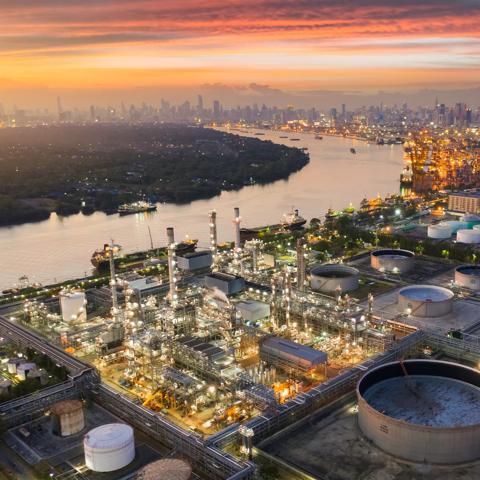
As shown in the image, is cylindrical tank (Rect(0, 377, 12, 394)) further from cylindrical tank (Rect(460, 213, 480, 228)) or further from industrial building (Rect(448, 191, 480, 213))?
industrial building (Rect(448, 191, 480, 213))

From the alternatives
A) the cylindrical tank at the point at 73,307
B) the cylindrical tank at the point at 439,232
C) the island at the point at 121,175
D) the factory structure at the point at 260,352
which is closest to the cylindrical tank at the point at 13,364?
the factory structure at the point at 260,352

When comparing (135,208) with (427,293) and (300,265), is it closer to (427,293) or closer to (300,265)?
(300,265)

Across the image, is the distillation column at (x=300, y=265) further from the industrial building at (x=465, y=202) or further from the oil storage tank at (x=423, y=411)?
the industrial building at (x=465, y=202)

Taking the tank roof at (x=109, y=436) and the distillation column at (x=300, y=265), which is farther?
the distillation column at (x=300, y=265)

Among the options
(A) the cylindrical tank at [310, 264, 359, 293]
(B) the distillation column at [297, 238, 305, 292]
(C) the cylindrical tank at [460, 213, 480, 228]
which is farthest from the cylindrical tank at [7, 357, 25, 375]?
(C) the cylindrical tank at [460, 213, 480, 228]

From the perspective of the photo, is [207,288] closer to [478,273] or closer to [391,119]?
[478,273]
